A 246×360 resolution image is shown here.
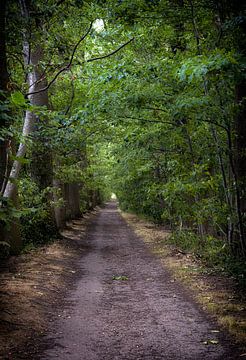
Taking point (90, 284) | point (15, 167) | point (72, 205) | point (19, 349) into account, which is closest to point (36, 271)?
point (90, 284)

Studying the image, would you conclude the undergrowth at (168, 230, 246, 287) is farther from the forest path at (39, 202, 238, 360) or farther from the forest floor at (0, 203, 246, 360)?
the forest path at (39, 202, 238, 360)

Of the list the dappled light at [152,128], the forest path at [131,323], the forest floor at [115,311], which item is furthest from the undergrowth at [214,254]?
the forest path at [131,323]

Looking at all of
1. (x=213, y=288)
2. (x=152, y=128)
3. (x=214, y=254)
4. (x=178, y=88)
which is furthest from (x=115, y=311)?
(x=152, y=128)

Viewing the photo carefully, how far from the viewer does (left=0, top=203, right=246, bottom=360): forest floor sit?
15.9 ft

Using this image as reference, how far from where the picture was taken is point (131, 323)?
5.92m

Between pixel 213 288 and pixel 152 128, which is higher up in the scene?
pixel 152 128

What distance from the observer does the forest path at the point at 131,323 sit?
4.78 m

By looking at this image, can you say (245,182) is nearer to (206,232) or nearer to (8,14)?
(206,232)

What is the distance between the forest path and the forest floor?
0.01 metres

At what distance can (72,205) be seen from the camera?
2616cm

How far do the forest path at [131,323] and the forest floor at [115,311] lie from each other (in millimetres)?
13

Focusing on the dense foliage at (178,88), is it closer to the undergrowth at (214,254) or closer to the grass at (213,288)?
the undergrowth at (214,254)

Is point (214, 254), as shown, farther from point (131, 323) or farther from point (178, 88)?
point (178, 88)

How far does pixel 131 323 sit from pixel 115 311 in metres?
0.74
